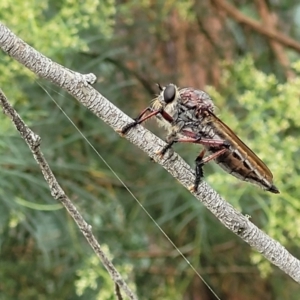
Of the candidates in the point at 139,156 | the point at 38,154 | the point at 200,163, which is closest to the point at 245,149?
the point at 200,163

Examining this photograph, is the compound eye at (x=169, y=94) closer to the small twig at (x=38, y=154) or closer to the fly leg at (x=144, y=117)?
the fly leg at (x=144, y=117)

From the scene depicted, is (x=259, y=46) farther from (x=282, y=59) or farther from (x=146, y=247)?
(x=146, y=247)

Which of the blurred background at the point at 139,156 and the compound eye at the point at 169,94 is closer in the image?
the compound eye at the point at 169,94

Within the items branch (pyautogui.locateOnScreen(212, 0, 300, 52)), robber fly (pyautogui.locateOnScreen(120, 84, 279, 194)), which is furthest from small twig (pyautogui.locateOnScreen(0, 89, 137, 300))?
branch (pyautogui.locateOnScreen(212, 0, 300, 52))

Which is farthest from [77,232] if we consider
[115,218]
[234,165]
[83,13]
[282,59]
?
[282,59]

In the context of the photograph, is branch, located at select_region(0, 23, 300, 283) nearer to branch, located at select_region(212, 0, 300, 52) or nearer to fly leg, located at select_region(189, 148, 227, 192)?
fly leg, located at select_region(189, 148, 227, 192)

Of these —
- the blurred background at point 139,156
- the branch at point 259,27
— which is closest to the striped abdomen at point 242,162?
the blurred background at point 139,156
